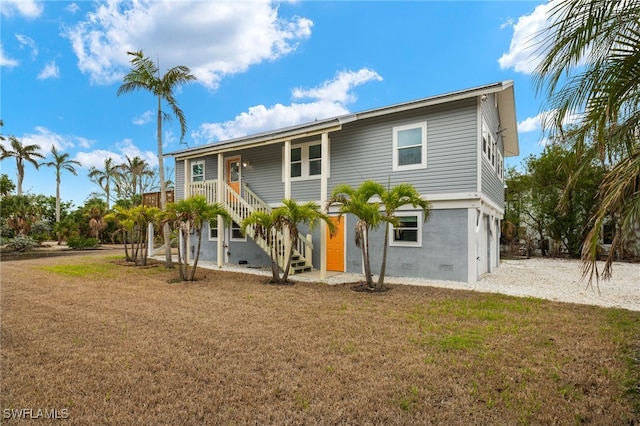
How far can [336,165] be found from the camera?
11875 millimetres

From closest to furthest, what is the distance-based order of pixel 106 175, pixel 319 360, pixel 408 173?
pixel 319 360 < pixel 408 173 < pixel 106 175

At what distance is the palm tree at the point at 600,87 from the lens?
2875 millimetres

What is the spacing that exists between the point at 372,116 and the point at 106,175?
40.0 metres

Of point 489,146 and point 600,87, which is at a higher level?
point 489,146

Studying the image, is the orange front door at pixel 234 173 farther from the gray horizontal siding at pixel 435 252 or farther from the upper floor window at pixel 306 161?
the gray horizontal siding at pixel 435 252

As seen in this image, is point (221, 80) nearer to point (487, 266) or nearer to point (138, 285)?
point (138, 285)

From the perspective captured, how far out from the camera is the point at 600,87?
3264mm

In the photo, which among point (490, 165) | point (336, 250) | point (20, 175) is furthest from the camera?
point (20, 175)

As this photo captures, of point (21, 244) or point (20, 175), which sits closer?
point (21, 244)

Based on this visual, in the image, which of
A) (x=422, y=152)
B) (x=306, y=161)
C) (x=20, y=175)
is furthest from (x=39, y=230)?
(x=422, y=152)

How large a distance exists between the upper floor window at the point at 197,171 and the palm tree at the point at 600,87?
582 inches

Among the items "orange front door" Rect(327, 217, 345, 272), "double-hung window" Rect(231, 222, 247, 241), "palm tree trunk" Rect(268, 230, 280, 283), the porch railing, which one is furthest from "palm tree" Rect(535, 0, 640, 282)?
"double-hung window" Rect(231, 222, 247, 241)

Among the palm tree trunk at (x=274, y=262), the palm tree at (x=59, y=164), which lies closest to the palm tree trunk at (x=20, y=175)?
the palm tree at (x=59, y=164)

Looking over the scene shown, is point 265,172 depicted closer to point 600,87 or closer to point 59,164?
point 600,87
